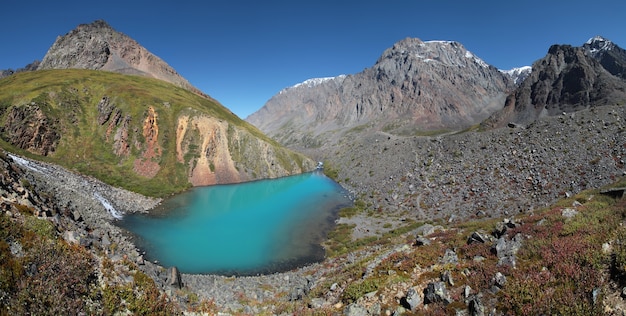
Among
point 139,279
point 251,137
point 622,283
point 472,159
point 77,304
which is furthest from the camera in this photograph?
point 251,137

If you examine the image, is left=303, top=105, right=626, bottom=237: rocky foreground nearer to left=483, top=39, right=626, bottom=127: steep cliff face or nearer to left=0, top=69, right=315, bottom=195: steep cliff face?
left=0, top=69, right=315, bottom=195: steep cliff face

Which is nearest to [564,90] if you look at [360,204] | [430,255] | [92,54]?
[360,204]

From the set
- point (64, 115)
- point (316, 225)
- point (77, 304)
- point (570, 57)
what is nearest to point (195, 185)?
point (64, 115)

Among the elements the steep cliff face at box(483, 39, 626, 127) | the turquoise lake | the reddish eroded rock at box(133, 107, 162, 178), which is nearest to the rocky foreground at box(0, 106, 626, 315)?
the turquoise lake

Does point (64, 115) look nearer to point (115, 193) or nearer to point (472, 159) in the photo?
point (115, 193)

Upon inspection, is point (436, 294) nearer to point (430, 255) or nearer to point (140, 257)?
point (430, 255)

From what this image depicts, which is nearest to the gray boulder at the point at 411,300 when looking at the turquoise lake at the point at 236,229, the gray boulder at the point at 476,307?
the gray boulder at the point at 476,307
